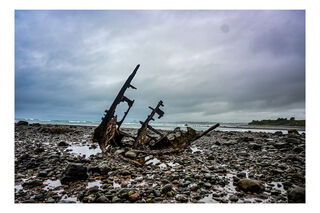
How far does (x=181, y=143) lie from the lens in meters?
8.85

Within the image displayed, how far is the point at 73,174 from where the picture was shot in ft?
15.1

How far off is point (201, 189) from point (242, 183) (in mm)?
1083

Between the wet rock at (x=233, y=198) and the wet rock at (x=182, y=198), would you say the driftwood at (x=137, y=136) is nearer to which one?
the wet rock at (x=182, y=198)

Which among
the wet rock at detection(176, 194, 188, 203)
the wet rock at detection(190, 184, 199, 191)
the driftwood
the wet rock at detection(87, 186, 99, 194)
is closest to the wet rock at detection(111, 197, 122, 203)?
the wet rock at detection(87, 186, 99, 194)

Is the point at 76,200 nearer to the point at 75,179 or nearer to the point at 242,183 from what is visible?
the point at 75,179

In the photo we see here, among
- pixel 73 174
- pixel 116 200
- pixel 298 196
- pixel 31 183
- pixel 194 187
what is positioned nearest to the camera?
pixel 298 196

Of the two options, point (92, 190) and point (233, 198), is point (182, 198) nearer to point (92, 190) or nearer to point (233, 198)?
point (233, 198)

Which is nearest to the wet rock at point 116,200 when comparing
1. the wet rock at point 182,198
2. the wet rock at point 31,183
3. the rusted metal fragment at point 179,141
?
the wet rock at point 182,198

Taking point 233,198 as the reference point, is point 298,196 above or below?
above

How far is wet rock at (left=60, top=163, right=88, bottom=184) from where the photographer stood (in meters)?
4.53

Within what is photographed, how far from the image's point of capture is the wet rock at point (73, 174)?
178 inches

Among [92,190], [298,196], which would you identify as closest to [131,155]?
[92,190]

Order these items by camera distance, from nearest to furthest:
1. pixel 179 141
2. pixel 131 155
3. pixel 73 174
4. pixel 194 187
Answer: pixel 194 187
pixel 73 174
pixel 131 155
pixel 179 141
